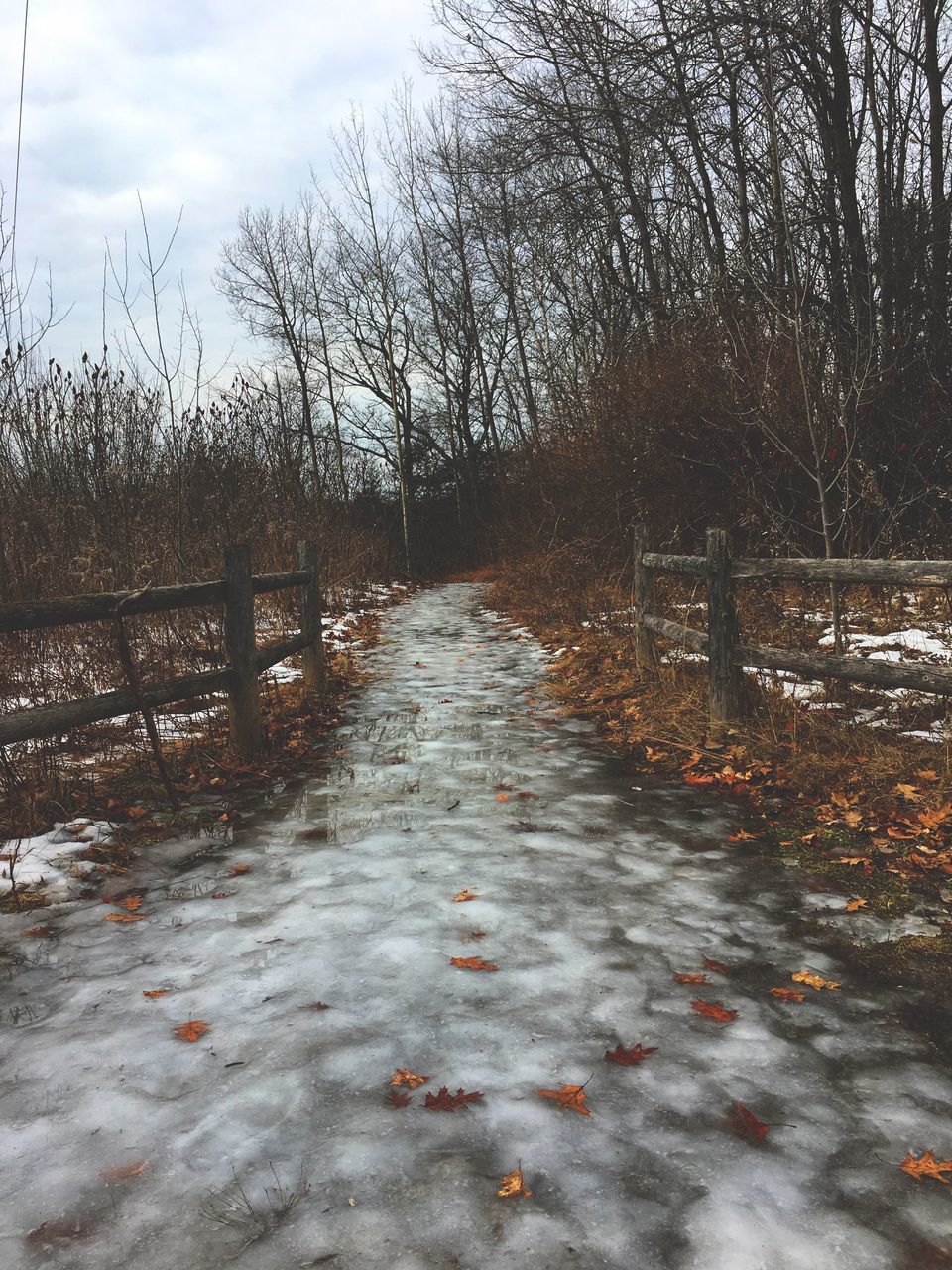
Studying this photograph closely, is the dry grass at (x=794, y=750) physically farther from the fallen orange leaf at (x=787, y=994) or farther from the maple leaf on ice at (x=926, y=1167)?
the maple leaf on ice at (x=926, y=1167)

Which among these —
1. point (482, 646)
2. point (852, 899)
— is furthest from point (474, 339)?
point (852, 899)

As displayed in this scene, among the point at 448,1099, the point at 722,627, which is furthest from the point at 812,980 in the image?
the point at 722,627

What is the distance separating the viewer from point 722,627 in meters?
5.45

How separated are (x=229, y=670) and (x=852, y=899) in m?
3.93

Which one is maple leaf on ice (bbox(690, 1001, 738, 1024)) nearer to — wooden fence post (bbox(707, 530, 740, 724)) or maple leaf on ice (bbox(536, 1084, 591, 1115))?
maple leaf on ice (bbox(536, 1084, 591, 1115))

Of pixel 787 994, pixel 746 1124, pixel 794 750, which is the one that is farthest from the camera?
pixel 794 750

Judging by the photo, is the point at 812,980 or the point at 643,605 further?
the point at 643,605

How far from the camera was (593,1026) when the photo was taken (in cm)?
245

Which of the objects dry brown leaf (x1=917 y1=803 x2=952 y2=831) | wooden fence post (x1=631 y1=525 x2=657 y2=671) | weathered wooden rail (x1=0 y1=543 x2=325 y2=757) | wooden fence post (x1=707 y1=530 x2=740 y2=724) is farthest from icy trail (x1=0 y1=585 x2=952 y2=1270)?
wooden fence post (x1=631 y1=525 x2=657 y2=671)

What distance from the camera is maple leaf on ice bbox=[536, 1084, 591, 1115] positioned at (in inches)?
82.4

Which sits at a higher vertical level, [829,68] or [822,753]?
[829,68]

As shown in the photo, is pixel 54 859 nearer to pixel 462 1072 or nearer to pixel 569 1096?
pixel 462 1072

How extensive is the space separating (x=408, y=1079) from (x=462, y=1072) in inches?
6.1

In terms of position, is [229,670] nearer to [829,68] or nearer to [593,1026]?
[593,1026]
